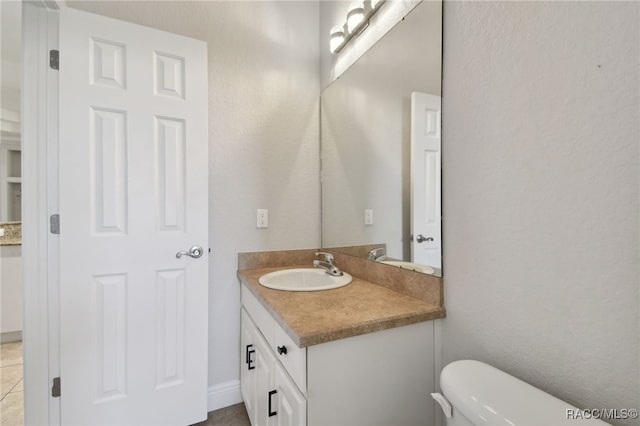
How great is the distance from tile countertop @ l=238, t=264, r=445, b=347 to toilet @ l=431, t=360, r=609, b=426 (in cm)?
23

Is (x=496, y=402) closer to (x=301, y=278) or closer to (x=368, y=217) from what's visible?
(x=368, y=217)

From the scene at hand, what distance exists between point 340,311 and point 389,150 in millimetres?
807

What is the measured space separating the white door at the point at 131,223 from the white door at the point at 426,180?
3.46ft

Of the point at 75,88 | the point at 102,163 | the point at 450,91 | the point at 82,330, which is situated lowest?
the point at 82,330

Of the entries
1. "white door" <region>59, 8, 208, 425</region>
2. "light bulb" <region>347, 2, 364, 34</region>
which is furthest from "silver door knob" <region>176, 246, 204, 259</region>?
"light bulb" <region>347, 2, 364, 34</region>

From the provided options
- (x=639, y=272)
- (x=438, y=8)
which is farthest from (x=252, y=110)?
(x=639, y=272)

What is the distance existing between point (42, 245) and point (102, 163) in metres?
0.44

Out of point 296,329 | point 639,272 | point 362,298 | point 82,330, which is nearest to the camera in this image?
point 639,272

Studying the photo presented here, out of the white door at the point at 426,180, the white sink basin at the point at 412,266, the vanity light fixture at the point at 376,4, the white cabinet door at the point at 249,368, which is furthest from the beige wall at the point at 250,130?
the white door at the point at 426,180

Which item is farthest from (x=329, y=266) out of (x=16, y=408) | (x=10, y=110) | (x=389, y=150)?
(x=10, y=110)

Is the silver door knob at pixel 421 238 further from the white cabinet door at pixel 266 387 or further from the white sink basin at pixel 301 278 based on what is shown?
the white cabinet door at pixel 266 387

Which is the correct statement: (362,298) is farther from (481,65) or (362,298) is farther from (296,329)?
(481,65)

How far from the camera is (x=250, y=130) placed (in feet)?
5.61

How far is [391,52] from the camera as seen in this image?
1305 millimetres
